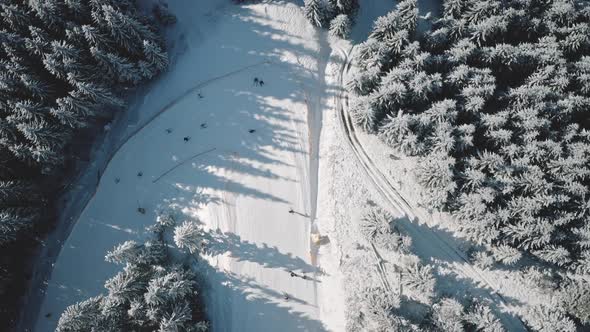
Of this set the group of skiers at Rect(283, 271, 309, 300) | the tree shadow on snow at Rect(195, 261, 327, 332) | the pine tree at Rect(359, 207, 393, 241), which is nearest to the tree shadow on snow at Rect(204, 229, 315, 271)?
the group of skiers at Rect(283, 271, 309, 300)

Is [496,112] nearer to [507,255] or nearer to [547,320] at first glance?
[507,255]

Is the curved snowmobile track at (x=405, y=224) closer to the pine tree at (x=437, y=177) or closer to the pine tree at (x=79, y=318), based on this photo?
the pine tree at (x=437, y=177)

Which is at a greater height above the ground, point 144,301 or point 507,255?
point 507,255

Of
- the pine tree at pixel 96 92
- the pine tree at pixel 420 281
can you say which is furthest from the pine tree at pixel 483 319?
the pine tree at pixel 96 92

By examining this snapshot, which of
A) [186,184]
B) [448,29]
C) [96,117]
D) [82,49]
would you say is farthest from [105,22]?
[448,29]

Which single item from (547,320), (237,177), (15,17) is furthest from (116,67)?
(547,320)

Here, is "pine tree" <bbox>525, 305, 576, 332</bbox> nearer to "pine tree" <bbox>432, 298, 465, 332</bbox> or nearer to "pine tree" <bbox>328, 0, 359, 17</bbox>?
"pine tree" <bbox>432, 298, 465, 332</bbox>
